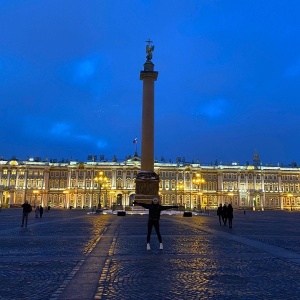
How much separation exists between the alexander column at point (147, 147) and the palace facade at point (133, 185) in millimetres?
64074

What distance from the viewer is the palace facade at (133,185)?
110 meters

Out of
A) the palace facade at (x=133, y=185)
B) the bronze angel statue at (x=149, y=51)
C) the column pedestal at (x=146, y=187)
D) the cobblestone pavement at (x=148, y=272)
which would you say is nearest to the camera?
the cobblestone pavement at (x=148, y=272)

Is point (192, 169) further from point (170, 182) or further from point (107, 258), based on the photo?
point (107, 258)

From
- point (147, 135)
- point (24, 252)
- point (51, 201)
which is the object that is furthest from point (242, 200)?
point (24, 252)

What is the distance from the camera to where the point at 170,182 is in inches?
4508

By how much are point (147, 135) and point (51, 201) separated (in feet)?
250

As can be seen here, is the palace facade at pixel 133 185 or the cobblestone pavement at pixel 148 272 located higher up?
the palace facade at pixel 133 185

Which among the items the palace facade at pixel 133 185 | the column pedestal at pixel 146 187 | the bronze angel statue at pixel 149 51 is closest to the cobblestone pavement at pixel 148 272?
the column pedestal at pixel 146 187

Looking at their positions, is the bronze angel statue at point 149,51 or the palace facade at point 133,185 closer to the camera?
the bronze angel statue at point 149,51

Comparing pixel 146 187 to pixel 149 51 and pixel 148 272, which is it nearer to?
pixel 149 51

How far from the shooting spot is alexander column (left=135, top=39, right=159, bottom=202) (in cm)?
4109

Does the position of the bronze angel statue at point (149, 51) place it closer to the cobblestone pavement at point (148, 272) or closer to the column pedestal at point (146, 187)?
the column pedestal at point (146, 187)

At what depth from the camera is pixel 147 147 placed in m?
42.9

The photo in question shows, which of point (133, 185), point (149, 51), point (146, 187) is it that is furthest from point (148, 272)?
point (133, 185)
